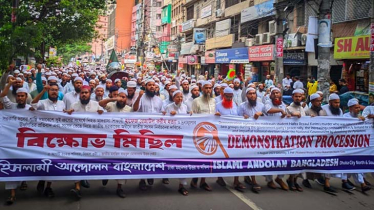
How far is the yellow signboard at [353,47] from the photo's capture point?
15.4 m

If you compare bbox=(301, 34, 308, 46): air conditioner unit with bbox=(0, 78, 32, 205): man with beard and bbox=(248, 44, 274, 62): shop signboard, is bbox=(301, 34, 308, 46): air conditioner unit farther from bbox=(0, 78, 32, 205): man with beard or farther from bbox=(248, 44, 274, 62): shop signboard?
bbox=(0, 78, 32, 205): man with beard

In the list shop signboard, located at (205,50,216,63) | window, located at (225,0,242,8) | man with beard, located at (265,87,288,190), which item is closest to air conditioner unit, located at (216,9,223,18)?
window, located at (225,0,242,8)

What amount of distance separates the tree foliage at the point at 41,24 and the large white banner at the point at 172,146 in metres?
5.35

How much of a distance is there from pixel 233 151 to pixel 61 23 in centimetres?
2078

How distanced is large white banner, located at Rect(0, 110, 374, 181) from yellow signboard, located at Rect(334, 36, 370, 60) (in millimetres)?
9542

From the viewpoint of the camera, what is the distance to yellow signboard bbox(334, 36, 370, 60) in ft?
50.5

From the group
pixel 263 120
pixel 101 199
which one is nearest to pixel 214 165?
pixel 263 120

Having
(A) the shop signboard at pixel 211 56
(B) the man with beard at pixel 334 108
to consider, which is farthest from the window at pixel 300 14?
(B) the man with beard at pixel 334 108

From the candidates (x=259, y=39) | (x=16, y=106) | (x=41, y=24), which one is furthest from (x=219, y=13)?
(x=16, y=106)

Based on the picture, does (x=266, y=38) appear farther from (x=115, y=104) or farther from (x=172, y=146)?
(x=172, y=146)

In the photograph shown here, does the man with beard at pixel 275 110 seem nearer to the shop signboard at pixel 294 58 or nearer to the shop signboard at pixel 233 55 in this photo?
the shop signboard at pixel 294 58

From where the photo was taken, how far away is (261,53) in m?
25.1

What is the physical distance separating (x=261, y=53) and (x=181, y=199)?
20224 millimetres

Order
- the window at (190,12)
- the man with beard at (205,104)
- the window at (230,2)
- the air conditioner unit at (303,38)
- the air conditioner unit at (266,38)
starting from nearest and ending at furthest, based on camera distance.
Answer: the man with beard at (205,104)
the air conditioner unit at (303,38)
the air conditioner unit at (266,38)
the window at (230,2)
the window at (190,12)
